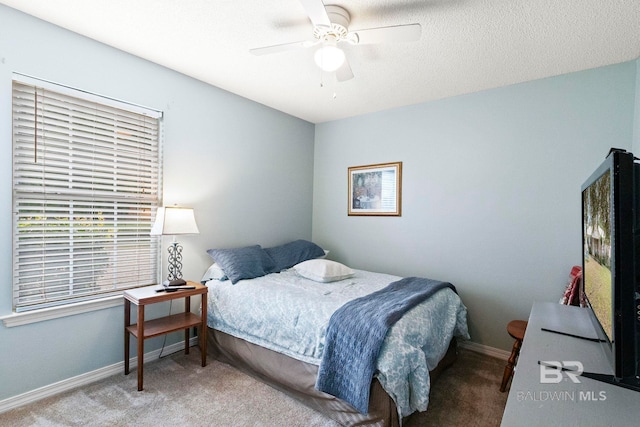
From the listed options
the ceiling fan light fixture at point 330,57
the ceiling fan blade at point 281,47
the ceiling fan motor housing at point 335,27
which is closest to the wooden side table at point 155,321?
the ceiling fan blade at point 281,47

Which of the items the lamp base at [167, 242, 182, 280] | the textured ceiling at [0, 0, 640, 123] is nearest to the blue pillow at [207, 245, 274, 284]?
the lamp base at [167, 242, 182, 280]

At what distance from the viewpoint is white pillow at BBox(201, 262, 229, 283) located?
115 inches

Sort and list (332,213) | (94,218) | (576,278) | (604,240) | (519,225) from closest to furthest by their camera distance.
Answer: (604,240) < (576,278) < (94,218) < (519,225) < (332,213)

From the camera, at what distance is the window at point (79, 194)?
81.3 inches

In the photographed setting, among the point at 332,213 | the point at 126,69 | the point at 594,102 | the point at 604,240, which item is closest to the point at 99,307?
the point at 126,69

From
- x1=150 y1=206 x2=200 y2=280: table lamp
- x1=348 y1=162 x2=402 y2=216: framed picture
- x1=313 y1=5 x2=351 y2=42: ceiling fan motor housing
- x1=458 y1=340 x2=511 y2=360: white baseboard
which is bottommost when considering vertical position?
x1=458 y1=340 x2=511 y2=360: white baseboard

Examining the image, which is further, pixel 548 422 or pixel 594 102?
pixel 594 102

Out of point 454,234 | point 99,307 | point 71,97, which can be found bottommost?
point 99,307

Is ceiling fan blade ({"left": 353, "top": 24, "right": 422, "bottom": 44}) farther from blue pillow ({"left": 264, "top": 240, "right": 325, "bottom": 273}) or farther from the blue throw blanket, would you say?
blue pillow ({"left": 264, "top": 240, "right": 325, "bottom": 273})

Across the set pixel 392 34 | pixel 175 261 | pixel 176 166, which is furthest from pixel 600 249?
pixel 176 166

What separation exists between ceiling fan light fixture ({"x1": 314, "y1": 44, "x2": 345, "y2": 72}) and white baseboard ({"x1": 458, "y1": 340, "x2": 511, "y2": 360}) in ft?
9.11

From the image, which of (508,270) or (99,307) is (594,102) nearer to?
(508,270)

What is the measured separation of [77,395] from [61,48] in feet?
7.95

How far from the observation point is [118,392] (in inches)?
87.2
